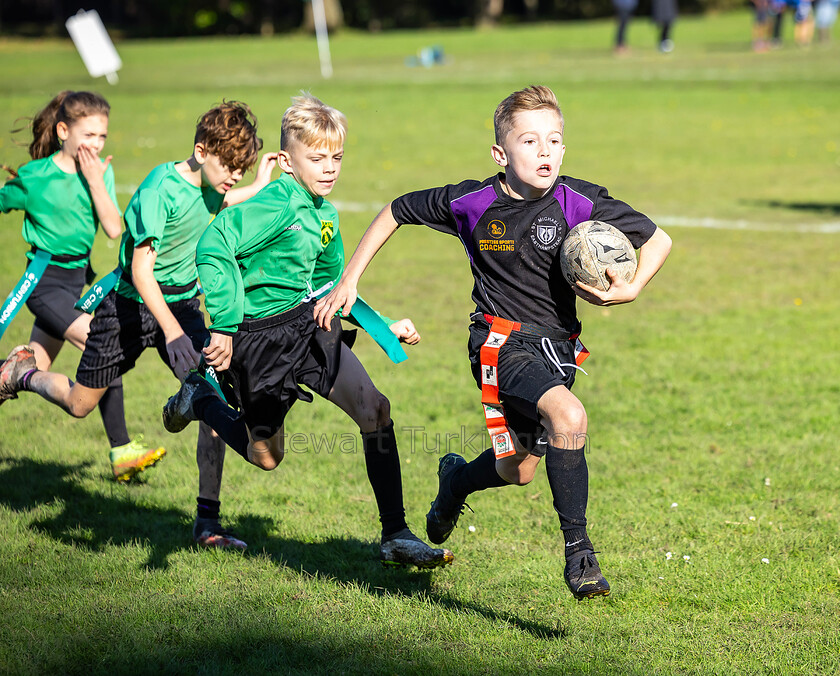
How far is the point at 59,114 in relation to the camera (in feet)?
19.2

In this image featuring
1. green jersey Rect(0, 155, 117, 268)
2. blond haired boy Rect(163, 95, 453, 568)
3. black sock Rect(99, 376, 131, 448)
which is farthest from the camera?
black sock Rect(99, 376, 131, 448)

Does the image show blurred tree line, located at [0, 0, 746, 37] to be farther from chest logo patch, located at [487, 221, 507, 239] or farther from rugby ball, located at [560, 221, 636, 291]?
rugby ball, located at [560, 221, 636, 291]

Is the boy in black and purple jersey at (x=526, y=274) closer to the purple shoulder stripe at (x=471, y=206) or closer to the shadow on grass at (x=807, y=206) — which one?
the purple shoulder stripe at (x=471, y=206)

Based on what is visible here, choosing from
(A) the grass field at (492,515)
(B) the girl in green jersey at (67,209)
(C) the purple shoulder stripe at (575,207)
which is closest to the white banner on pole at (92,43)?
(A) the grass field at (492,515)

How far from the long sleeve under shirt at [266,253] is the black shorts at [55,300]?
185 centimetres

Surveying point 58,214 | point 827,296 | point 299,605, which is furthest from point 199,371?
point 827,296

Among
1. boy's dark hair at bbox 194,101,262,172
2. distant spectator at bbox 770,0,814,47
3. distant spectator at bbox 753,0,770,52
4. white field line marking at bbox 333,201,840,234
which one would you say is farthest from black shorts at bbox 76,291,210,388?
distant spectator at bbox 770,0,814,47

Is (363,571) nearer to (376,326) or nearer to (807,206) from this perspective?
(376,326)

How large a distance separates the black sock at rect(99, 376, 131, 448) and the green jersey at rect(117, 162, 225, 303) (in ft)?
3.17

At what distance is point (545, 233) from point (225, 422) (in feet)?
5.91

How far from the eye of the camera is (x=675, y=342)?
8898mm

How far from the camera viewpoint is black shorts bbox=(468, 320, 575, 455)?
13.7ft

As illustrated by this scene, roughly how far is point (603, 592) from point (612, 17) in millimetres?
59685

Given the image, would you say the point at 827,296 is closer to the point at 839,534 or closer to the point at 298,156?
the point at 839,534
